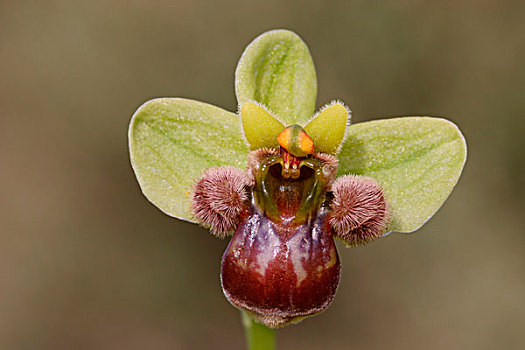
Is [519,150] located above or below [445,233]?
above

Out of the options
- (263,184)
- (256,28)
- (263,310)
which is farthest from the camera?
(256,28)

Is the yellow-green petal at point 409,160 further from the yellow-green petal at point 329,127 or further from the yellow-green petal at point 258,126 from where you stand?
the yellow-green petal at point 258,126

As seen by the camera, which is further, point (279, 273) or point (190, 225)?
point (190, 225)

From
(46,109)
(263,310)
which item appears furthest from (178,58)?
(263,310)

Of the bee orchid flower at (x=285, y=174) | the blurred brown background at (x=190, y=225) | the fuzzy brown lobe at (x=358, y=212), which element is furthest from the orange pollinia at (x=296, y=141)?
the blurred brown background at (x=190, y=225)

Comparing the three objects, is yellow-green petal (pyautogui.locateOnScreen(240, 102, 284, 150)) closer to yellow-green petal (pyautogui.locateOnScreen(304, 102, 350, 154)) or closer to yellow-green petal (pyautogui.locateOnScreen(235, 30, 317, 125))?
yellow-green petal (pyautogui.locateOnScreen(304, 102, 350, 154))

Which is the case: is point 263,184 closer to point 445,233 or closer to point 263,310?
point 263,310

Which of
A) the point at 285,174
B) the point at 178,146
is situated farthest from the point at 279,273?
the point at 178,146

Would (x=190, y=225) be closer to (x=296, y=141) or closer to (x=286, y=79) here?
(x=286, y=79)
